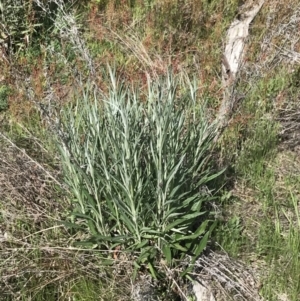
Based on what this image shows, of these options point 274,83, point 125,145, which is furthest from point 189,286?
point 274,83

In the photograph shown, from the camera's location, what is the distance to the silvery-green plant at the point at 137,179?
2607mm

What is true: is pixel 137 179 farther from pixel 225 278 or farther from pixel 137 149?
pixel 225 278

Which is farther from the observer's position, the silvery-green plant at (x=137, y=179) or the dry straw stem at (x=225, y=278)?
the dry straw stem at (x=225, y=278)

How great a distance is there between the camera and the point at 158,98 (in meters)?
2.64

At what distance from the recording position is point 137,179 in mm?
2623

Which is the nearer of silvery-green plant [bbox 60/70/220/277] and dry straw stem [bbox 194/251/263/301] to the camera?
silvery-green plant [bbox 60/70/220/277]

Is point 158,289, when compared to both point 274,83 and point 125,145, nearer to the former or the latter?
point 125,145

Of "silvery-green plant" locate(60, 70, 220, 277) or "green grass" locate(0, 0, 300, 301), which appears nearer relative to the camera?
"silvery-green plant" locate(60, 70, 220, 277)

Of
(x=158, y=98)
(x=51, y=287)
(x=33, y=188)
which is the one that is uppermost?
(x=158, y=98)

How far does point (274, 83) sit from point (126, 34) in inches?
54.7

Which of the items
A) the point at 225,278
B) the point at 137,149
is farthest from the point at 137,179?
the point at 225,278

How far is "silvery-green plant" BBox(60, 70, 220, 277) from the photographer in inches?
103

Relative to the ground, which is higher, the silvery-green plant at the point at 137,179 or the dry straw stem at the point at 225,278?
the silvery-green plant at the point at 137,179

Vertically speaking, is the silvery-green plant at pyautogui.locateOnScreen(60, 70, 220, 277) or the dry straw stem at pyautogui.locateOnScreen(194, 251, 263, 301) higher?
the silvery-green plant at pyautogui.locateOnScreen(60, 70, 220, 277)
